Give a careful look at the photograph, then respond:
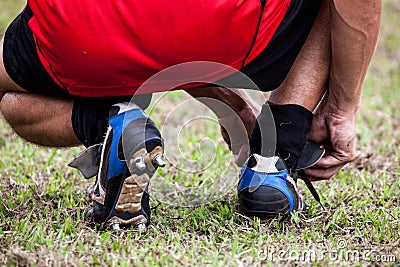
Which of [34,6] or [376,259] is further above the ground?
[34,6]

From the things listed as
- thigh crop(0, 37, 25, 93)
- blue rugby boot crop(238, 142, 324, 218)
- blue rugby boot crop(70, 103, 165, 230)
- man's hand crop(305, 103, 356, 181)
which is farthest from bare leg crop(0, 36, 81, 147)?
man's hand crop(305, 103, 356, 181)

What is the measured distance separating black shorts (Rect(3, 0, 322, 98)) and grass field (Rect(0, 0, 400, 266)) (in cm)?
38

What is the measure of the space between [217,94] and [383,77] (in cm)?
210

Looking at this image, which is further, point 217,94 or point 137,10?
point 217,94

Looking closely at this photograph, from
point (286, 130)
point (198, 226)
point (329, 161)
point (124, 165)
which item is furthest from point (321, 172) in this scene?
point (124, 165)

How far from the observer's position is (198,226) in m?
1.89

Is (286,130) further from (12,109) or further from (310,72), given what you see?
(12,109)

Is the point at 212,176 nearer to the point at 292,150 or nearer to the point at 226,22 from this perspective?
the point at 292,150

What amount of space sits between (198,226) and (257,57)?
52 centimetres

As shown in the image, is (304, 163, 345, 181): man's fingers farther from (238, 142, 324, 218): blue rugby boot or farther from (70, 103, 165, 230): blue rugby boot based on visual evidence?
(70, 103, 165, 230): blue rugby boot

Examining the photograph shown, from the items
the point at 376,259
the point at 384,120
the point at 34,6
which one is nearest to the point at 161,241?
the point at 376,259

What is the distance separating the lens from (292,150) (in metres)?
1.93

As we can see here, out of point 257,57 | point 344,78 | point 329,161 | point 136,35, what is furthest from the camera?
point 329,161

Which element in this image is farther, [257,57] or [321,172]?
[321,172]
